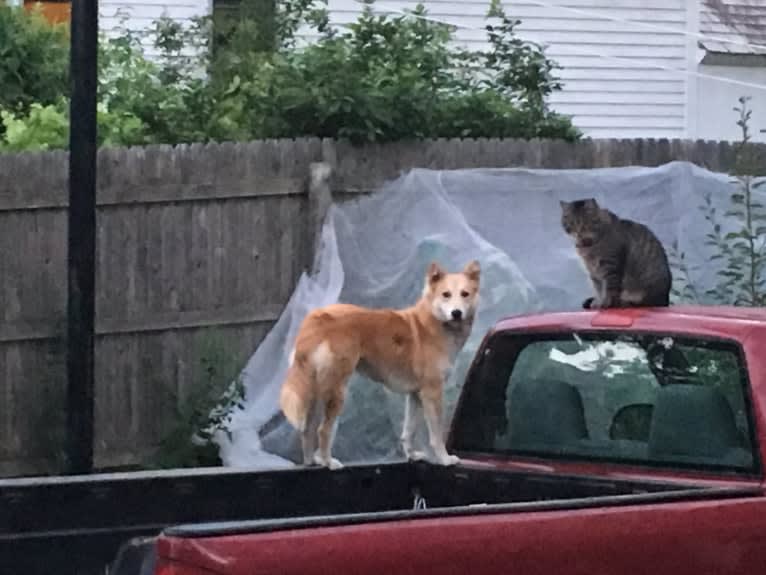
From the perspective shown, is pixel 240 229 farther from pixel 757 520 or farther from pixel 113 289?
pixel 757 520

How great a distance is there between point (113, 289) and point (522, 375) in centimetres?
455

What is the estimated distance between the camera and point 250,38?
13508 millimetres

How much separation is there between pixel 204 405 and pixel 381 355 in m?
3.17

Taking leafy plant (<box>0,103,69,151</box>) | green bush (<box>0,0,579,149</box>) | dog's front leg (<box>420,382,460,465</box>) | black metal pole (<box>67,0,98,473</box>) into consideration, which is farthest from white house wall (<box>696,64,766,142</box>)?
black metal pole (<box>67,0,98,473</box>)

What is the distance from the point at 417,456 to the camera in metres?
6.51

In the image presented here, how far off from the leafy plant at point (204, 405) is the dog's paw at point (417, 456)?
3.31 metres

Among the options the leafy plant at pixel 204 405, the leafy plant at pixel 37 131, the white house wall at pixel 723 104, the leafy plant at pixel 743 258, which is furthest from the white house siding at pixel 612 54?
the leafy plant at pixel 743 258

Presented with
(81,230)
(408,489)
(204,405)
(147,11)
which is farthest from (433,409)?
(147,11)

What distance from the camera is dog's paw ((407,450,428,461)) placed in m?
6.38

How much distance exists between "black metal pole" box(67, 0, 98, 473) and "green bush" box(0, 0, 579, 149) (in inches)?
124

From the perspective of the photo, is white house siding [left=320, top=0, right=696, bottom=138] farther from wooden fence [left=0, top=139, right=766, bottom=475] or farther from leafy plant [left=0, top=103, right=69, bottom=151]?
leafy plant [left=0, top=103, right=69, bottom=151]

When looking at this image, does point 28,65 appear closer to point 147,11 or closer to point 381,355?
point 147,11

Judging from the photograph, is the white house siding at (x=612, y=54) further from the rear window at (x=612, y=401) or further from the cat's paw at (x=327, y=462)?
the rear window at (x=612, y=401)

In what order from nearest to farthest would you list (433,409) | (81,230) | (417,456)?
(417,456) → (433,409) → (81,230)
